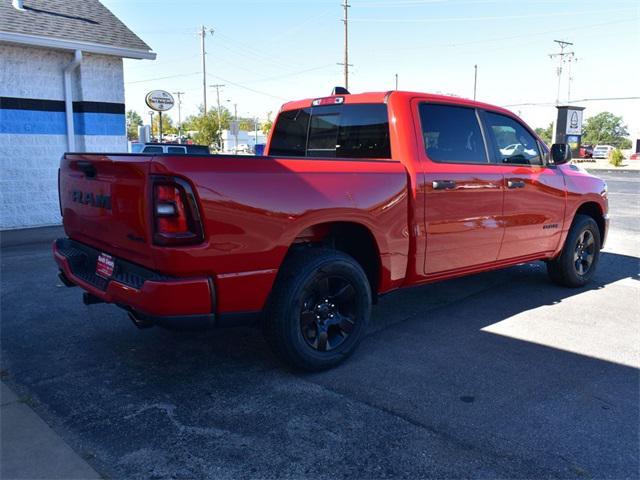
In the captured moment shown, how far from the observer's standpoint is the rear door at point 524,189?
5.17m

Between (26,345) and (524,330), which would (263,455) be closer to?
(26,345)

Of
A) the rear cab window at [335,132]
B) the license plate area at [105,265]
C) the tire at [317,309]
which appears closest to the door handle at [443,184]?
the rear cab window at [335,132]

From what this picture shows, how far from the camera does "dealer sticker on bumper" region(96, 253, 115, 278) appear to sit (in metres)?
3.57

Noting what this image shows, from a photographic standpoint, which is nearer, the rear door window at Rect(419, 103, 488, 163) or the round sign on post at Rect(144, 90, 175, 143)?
the rear door window at Rect(419, 103, 488, 163)

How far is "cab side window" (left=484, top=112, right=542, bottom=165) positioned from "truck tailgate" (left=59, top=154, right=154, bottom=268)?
3.30 m

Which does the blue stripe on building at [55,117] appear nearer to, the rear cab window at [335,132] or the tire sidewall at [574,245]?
the rear cab window at [335,132]

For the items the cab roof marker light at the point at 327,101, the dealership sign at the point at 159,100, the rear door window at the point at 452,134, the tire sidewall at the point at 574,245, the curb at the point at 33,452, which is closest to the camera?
the curb at the point at 33,452

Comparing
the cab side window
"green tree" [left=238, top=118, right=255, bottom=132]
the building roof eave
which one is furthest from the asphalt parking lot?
"green tree" [left=238, top=118, right=255, bottom=132]

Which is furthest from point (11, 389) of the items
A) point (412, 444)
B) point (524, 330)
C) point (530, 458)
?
point (524, 330)

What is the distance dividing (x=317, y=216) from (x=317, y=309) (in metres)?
0.66

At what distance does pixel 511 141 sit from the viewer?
17.8ft

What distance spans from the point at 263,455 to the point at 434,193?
2.44 m

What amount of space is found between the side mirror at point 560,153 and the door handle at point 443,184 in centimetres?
180

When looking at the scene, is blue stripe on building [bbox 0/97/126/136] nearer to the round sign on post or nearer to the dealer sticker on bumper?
the round sign on post
